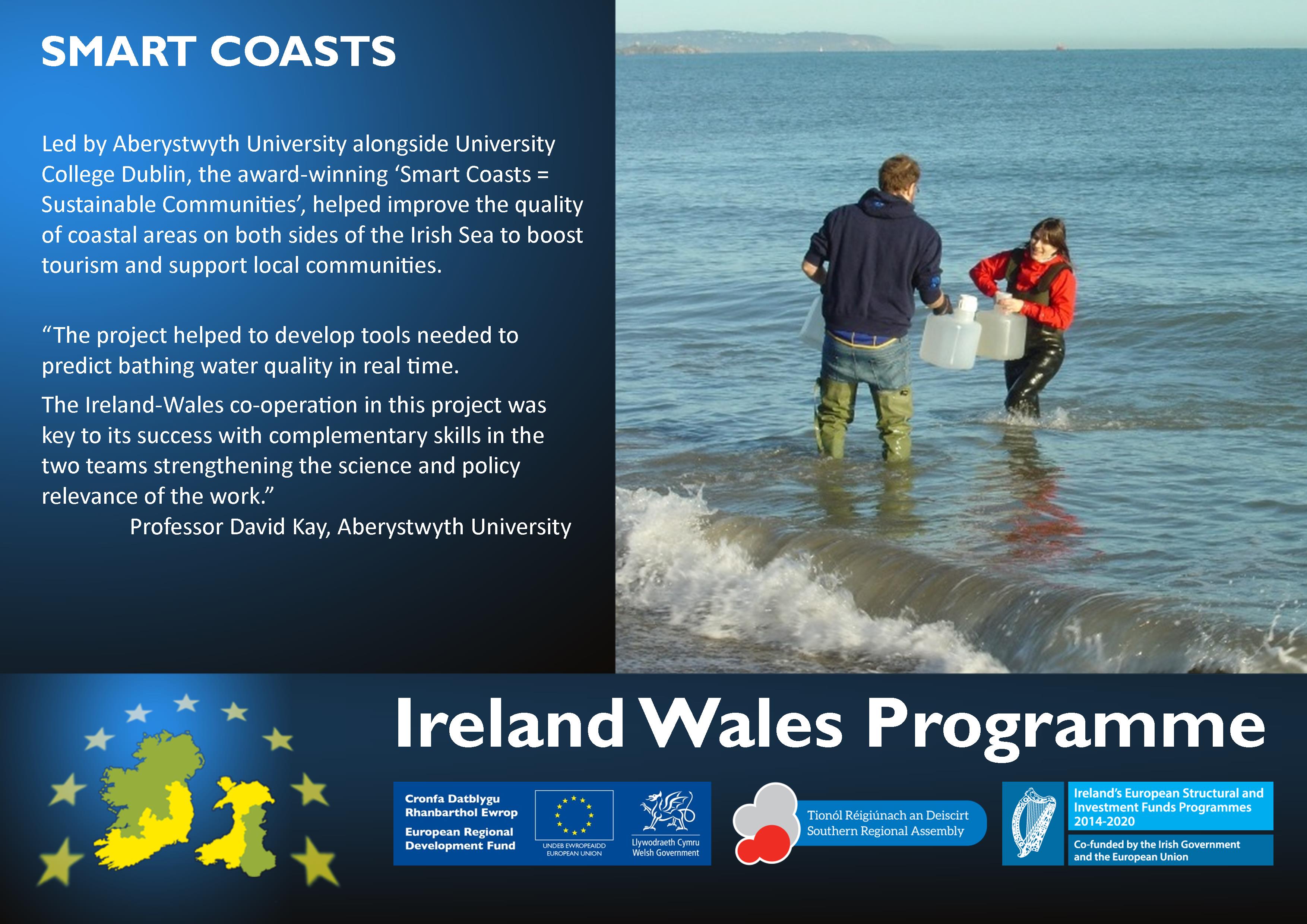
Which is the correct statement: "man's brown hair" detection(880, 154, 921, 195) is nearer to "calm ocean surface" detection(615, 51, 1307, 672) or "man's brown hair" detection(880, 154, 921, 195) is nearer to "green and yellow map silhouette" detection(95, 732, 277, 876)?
"calm ocean surface" detection(615, 51, 1307, 672)

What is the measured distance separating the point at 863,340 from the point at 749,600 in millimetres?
1895

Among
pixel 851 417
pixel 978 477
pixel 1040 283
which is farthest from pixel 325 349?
pixel 1040 283

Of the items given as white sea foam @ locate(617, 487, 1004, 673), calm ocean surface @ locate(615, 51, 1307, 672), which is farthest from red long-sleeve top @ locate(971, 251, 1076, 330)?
white sea foam @ locate(617, 487, 1004, 673)

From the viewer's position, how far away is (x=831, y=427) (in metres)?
9.16

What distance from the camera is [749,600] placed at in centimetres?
742

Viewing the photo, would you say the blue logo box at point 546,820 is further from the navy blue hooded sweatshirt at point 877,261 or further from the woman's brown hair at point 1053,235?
the woman's brown hair at point 1053,235

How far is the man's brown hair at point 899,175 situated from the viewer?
8.11m

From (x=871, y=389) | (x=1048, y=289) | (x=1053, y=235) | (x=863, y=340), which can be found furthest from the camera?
(x=1048, y=289)

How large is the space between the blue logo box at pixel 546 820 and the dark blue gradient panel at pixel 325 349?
386mm

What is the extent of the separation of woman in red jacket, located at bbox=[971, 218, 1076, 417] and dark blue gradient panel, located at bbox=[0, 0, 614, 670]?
16.0 ft

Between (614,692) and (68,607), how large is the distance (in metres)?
1.70

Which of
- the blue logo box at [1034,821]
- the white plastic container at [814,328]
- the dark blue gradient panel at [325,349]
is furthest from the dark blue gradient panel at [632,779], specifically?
the white plastic container at [814,328]

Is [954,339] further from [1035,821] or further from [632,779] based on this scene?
[632,779]

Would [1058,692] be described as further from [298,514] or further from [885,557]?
[885,557]
